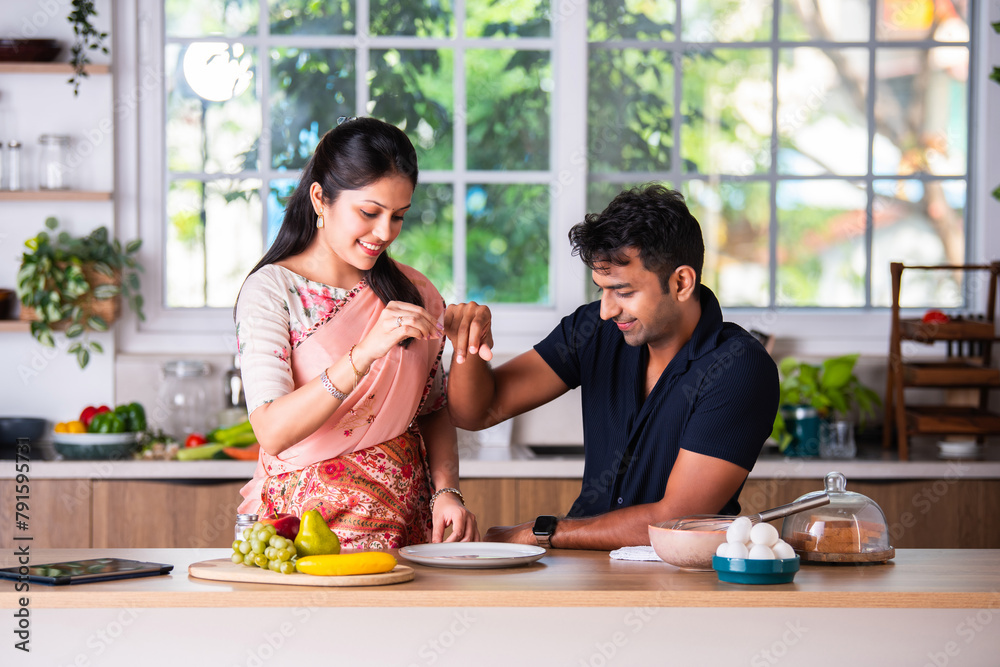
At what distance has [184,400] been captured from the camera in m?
3.54

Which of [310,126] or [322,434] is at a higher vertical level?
[310,126]

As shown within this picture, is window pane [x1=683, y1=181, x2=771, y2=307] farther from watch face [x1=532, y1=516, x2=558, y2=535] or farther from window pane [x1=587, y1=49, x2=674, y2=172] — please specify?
watch face [x1=532, y1=516, x2=558, y2=535]

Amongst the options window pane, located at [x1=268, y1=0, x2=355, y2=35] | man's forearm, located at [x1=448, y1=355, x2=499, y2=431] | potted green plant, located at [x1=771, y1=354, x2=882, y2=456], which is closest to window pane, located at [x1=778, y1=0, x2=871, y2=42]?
potted green plant, located at [x1=771, y1=354, x2=882, y2=456]

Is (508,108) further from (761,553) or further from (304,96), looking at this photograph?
(761,553)

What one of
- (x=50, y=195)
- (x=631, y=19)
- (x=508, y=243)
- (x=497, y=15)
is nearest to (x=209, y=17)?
(x=50, y=195)

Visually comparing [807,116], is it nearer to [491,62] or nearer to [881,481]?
[491,62]

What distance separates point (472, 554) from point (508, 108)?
2443 mm

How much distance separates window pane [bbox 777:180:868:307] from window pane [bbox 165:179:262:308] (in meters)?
2.02

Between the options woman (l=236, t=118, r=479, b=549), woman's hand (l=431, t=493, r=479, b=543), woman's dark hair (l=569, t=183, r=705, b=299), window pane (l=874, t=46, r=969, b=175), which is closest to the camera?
woman (l=236, t=118, r=479, b=549)

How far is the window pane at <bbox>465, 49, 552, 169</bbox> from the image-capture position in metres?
3.75

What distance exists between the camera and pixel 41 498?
3.01 m

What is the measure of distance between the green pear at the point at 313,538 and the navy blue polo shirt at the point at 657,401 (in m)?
0.74

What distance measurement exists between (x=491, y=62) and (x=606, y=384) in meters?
1.96

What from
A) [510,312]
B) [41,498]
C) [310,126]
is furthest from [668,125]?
[41,498]
